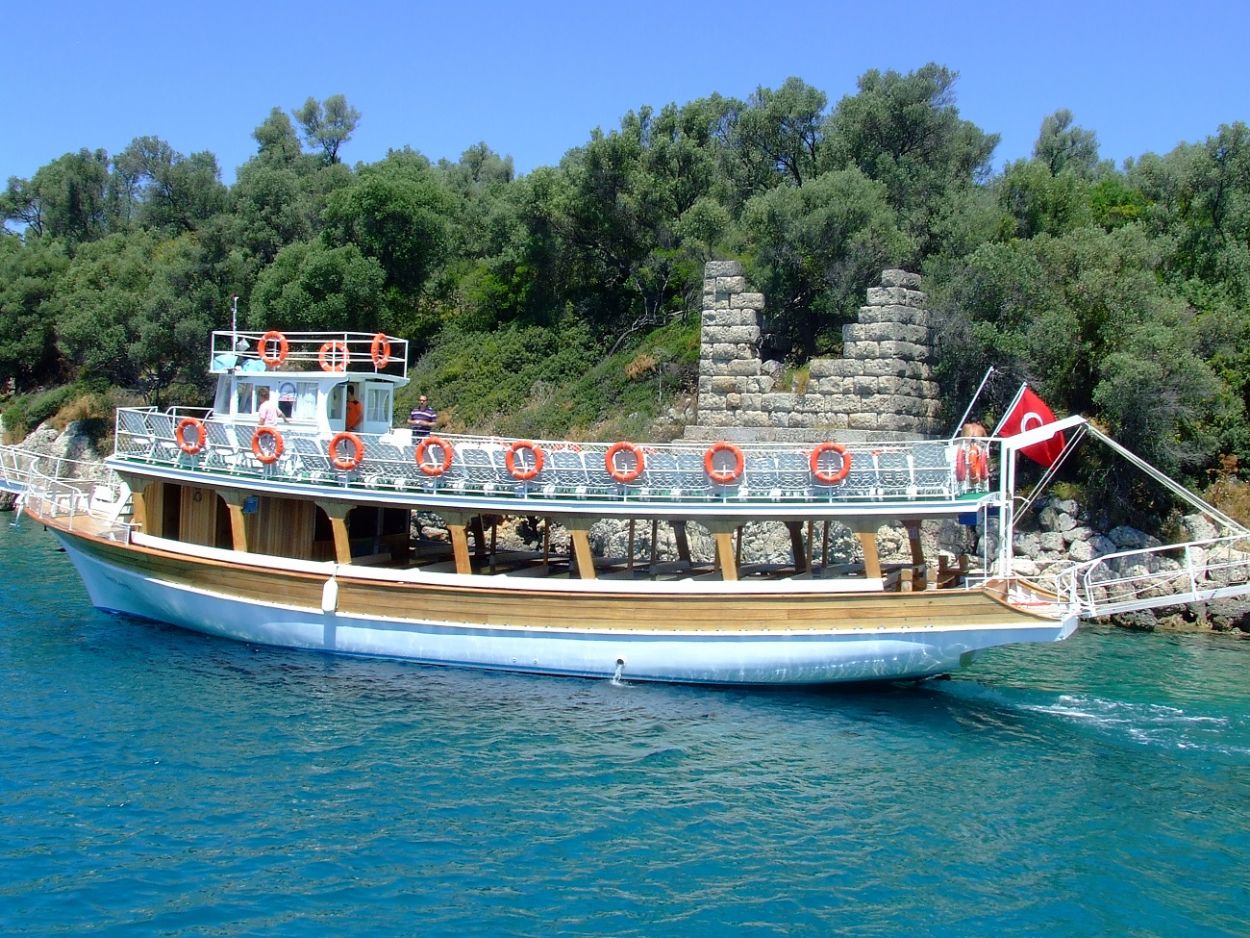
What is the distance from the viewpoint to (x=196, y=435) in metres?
20.0

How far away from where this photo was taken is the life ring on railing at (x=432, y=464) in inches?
726

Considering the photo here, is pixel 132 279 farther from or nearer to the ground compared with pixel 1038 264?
farther from the ground

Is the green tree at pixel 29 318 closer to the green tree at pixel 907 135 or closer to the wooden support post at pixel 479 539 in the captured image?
the green tree at pixel 907 135

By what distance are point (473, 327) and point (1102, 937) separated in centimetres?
3554

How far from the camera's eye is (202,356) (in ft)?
149

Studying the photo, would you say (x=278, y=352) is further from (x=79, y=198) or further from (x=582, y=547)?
(x=79, y=198)

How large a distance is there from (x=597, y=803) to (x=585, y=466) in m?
6.18

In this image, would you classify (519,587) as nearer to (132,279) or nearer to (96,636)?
(96,636)

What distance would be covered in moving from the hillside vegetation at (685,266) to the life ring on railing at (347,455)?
15314 millimetres

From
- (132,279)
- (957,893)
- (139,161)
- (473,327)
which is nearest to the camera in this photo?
(957,893)

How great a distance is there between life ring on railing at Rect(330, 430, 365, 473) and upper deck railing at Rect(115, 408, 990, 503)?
2cm

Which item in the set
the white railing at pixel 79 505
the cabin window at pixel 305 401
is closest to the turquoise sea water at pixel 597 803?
the white railing at pixel 79 505

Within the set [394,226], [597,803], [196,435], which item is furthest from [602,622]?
[394,226]

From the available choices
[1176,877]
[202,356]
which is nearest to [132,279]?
[202,356]
